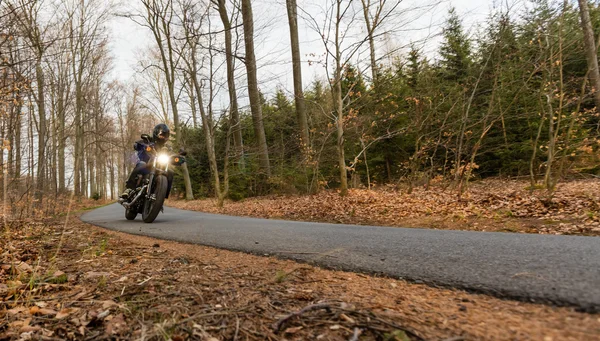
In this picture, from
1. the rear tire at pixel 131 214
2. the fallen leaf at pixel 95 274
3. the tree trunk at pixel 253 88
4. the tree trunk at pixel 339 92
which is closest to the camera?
the fallen leaf at pixel 95 274

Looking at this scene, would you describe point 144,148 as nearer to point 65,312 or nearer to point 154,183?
point 154,183

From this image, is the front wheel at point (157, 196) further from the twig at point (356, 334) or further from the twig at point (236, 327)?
the twig at point (356, 334)

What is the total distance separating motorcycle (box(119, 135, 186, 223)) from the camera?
580 cm

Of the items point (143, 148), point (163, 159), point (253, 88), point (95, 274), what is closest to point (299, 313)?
point (95, 274)

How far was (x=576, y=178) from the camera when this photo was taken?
1156cm

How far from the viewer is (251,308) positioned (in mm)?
1609

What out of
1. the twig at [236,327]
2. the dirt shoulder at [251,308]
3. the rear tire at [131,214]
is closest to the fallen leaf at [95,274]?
the dirt shoulder at [251,308]

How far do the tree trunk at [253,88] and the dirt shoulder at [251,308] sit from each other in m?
9.50

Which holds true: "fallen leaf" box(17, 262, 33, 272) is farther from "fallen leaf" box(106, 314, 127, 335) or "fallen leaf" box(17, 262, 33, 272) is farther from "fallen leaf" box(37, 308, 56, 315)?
"fallen leaf" box(106, 314, 127, 335)

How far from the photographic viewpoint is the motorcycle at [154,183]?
5.80 metres

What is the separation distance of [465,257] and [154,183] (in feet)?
18.0

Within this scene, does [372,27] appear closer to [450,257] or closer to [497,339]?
[450,257]

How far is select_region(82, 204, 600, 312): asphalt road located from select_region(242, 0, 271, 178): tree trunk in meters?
8.67

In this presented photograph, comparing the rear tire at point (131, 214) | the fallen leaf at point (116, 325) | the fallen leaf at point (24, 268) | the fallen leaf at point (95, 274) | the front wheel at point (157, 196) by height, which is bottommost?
the fallen leaf at point (116, 325)
